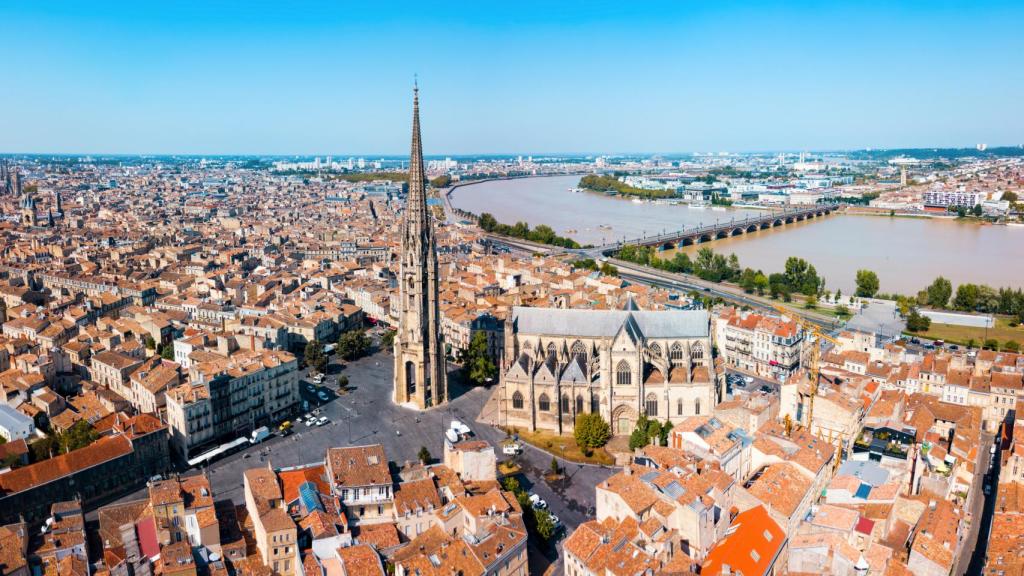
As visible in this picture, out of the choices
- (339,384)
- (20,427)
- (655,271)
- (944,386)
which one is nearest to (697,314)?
(944,386)

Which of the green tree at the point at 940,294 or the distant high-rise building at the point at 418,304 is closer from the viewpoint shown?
the distant high-rise building at the point at 418,304

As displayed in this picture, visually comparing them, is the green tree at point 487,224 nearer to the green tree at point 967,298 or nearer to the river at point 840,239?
the river at point 840,239

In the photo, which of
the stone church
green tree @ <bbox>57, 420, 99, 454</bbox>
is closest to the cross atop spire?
the stone church

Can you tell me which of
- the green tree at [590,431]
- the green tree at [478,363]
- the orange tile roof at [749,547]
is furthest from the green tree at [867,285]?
the orange tile roof at [749,547]

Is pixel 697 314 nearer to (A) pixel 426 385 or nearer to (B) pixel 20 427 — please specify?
(A) pixel 426 385

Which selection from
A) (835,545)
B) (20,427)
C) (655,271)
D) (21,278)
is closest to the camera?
(835,545)

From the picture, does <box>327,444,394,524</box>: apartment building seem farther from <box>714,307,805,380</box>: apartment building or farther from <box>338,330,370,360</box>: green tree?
<box>714,307,805,380</box>: apartment building

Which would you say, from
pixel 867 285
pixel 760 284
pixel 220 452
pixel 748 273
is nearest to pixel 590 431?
pixel 220 452

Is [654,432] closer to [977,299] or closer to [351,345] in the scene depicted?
[351,345]
